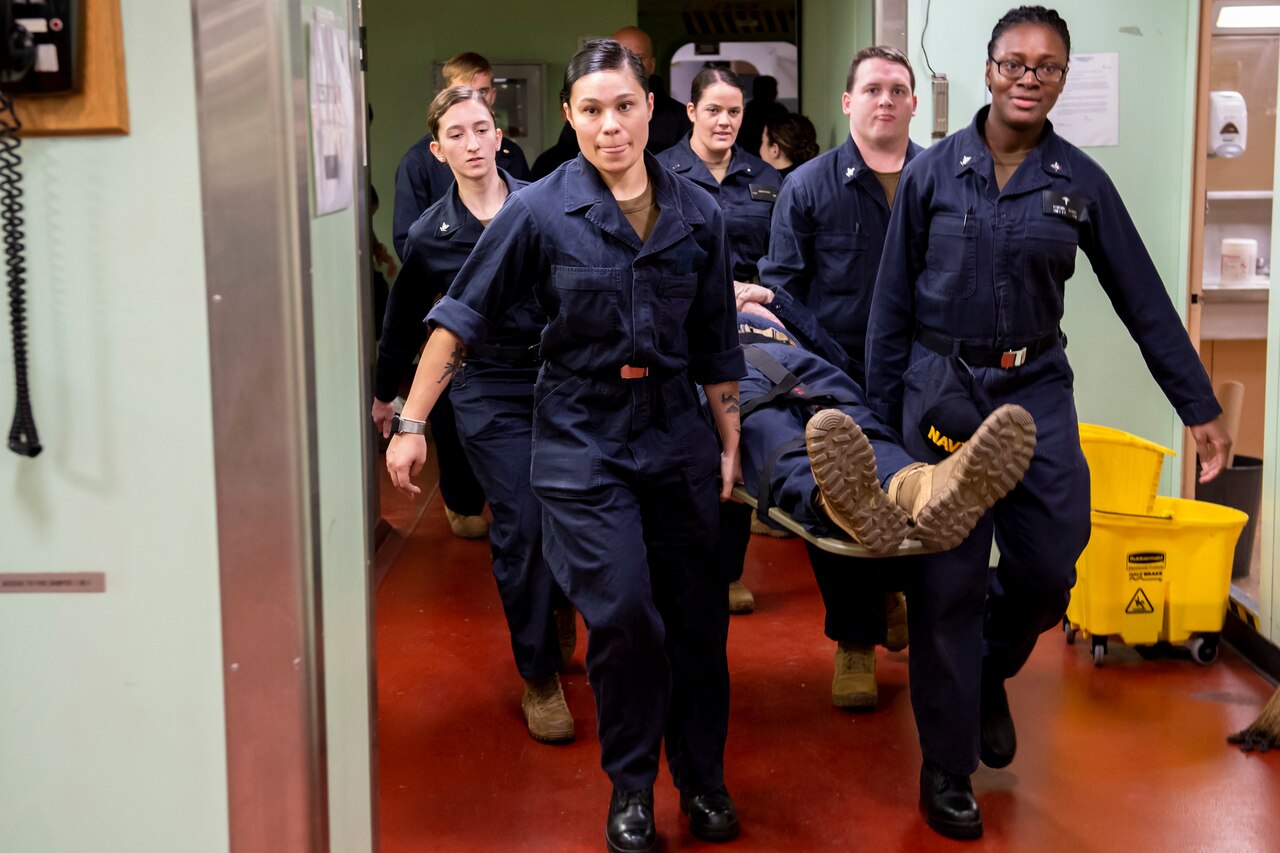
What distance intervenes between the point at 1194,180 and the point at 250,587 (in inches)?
153

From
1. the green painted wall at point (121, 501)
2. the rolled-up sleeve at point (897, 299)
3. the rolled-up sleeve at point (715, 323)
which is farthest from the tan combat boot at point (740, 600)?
the green painted wall at point (121, 501)

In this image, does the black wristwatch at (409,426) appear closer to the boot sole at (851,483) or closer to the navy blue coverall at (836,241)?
the boot sole at (851,483)

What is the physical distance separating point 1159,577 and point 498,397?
201 centimetres

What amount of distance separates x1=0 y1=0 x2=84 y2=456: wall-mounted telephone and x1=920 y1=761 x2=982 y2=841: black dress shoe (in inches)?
83.1

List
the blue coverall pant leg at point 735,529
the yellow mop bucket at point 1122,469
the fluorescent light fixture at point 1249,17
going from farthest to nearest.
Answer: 1. the fluorescent light fixture at point 1249,17
2. the blue coverall pant leg at point 735,529
3. the yellow mop bucket at point 1122,469

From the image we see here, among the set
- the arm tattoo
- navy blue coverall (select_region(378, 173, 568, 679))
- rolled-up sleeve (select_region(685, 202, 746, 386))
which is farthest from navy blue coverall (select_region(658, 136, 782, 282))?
the arm tattoo

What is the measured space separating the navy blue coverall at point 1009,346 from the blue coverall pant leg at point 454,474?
282 centimetres

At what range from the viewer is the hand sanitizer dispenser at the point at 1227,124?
18.1ft

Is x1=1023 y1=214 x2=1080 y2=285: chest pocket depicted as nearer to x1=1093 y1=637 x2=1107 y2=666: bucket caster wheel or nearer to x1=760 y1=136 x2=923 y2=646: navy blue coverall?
x1=760 y1=136 x2=923 y2=646: navy blue coverall

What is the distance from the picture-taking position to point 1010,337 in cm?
323

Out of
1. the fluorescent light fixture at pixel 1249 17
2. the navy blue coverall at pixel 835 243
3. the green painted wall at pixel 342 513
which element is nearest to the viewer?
the green painted wall at pixel 342 513

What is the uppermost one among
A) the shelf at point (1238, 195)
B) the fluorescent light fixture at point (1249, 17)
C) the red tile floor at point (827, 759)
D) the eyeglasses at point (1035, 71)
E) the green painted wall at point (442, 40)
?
the green painted wall at point (442, 40)

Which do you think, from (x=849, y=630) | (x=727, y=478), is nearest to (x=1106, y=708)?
(x=849, y=630)

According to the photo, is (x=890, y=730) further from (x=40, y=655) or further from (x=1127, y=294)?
(x=40, y=655)
